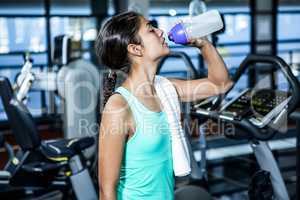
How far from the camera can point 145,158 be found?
1.29 meters

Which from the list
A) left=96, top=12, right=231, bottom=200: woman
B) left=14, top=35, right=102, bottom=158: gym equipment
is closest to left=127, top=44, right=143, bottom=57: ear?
left=96, top=12, right=231, bottom=200: woman

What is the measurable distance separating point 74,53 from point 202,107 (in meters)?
2.59

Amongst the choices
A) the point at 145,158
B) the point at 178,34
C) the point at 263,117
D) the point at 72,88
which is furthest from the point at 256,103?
the point at 72,88

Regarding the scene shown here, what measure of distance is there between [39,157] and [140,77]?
1755 millimetres

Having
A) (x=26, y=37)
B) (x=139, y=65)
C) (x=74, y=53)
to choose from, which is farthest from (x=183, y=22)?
(x=26, y=37)

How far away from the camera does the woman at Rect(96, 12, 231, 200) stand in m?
1.24

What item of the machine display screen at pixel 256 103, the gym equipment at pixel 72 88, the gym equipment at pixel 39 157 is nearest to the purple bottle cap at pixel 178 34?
the machine display screen at pixel 256 103

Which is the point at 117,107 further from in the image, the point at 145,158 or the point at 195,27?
the point at 195,27

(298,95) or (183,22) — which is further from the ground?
(183,22)

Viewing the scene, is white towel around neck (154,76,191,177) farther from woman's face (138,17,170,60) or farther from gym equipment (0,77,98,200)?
gym equipment (0,77,98,200)

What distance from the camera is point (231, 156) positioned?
4566 mm

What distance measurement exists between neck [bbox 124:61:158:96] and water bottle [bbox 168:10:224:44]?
0.36ft

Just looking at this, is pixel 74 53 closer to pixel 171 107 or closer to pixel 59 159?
pixel 59 159

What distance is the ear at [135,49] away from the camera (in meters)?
1.29
